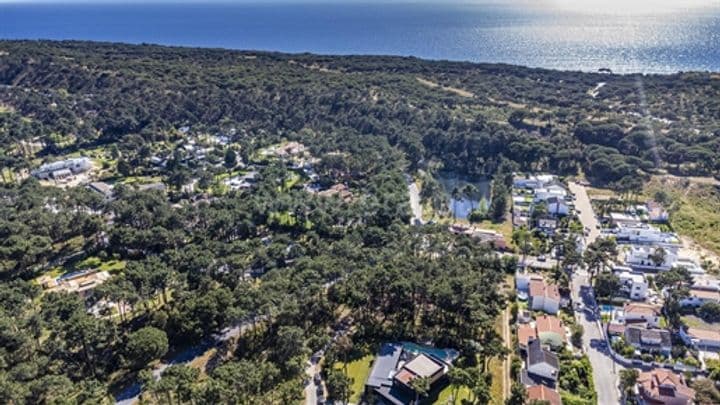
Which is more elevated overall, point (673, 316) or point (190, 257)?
point (190, 257)

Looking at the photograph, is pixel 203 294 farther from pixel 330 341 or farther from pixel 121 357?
pixel 330 341

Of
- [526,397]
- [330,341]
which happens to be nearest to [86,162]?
[330,341]

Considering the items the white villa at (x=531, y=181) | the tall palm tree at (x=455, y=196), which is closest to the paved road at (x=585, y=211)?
the white villa at (x=531, y=181)

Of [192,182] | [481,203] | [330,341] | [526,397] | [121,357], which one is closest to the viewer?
[526,397]

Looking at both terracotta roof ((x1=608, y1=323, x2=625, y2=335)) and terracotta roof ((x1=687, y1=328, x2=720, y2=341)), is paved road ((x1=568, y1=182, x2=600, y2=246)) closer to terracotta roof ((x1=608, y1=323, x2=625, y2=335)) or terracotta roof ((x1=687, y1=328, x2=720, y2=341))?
terracotta roof ((x1=608, y1=323, x2=625, y2=335))

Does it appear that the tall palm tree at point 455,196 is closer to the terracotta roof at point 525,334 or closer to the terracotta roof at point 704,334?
the terracotta roof at point 525,334

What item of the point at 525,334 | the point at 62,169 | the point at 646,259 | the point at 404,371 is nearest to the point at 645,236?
the point at 646,259

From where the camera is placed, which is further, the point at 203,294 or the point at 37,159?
the point at 37,159
